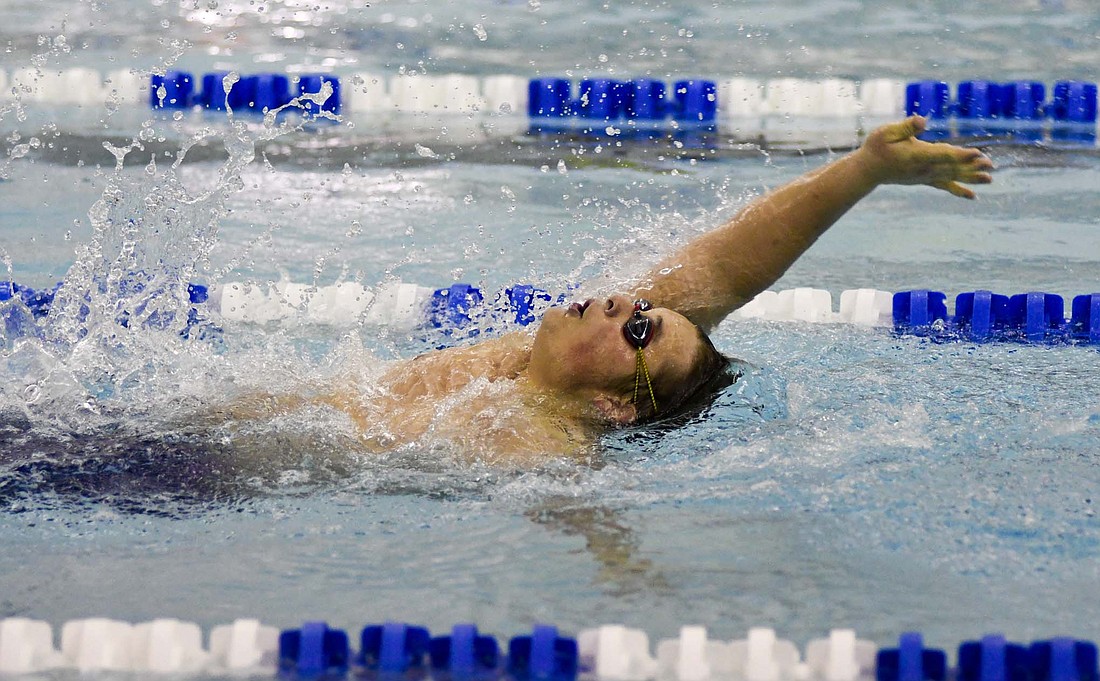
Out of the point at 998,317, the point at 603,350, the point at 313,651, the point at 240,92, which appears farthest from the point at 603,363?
the point at 240,92

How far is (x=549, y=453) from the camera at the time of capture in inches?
96.1

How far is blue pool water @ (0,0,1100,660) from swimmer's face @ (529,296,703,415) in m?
0.13

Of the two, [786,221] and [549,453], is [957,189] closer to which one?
[786,221]

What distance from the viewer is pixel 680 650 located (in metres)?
1.90

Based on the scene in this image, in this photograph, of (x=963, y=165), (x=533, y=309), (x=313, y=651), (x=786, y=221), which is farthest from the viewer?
(x=533, y=309)

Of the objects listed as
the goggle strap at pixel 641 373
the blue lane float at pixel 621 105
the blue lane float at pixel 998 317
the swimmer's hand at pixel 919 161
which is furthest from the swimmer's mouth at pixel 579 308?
the blue lane float at pixel 621 105

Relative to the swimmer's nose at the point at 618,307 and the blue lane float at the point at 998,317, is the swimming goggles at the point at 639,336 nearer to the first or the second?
the swimmer's nose at the point at 618,307

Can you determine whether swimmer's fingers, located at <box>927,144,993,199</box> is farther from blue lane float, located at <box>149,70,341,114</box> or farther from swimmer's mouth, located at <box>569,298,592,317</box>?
blue lane float, located at <box>149,70,341,114</box>

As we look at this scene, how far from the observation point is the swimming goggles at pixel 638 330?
2506 mm

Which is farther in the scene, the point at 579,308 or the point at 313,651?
the point at 579,308

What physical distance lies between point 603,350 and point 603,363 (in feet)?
0.08

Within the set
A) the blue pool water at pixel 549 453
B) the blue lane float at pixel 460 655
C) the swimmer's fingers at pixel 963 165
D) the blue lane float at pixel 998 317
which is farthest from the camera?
the blue lane float at pixel 998 317

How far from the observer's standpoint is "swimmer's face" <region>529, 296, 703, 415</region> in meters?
2.51

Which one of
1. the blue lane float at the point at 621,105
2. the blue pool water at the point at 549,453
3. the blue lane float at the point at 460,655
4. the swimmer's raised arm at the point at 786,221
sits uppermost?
the blue lane float at the point at 621,105
